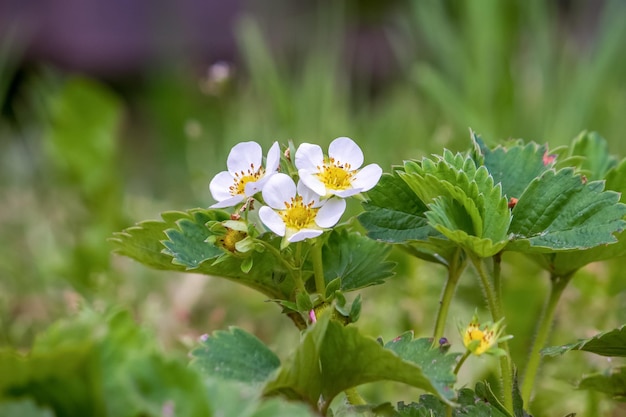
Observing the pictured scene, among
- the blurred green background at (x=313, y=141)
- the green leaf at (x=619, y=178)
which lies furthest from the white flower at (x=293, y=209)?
the blurred green background at (x=313, y=141)

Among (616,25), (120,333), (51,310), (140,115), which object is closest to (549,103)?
(616,25)

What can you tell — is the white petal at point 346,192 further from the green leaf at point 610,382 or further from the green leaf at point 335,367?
the green leaf at point 610,382

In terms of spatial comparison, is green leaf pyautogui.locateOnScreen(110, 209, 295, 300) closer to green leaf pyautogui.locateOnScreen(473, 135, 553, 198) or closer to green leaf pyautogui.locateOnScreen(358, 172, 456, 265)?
green leaf pyautogui.locateOnScreen(358, 172, 456, 265)

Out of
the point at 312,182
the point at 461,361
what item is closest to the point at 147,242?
the point at 312,182

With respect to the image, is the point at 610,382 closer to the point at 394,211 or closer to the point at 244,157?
the point at 394,211

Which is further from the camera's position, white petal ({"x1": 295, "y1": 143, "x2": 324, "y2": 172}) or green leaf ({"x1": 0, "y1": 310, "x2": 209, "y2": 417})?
white petal ({"x1": 295, "y1": 143, "x2": 324, "y2": 172})

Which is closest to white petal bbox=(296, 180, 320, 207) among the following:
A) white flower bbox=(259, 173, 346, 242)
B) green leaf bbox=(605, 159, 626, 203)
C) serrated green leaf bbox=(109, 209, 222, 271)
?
white flower bbox=(259, 173, 346, 242)
